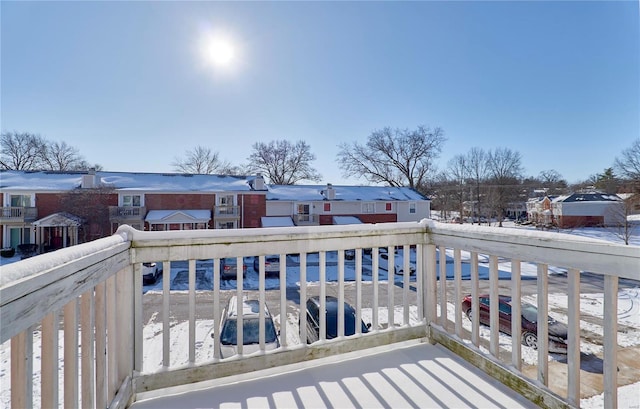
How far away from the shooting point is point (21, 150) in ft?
67.7

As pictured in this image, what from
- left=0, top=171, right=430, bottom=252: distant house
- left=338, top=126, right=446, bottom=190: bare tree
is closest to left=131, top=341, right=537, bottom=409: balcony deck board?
left=0, top=171, right=430, bottom=252: distant house

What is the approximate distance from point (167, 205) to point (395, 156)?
19.5m

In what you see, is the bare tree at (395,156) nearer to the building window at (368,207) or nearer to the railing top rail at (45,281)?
the building window at (368,207)

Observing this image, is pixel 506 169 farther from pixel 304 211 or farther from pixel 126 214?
pixel 126 214

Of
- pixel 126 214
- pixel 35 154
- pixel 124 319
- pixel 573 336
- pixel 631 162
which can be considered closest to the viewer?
pixel 573 336

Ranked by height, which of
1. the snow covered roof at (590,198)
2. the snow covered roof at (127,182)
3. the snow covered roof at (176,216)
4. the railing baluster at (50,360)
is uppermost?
the snow covered roof at (127,182)

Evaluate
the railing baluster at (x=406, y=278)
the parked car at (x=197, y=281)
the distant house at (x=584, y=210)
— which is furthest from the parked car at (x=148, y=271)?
the distant house at (x=584, y=210)

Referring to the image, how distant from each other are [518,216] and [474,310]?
38562mm

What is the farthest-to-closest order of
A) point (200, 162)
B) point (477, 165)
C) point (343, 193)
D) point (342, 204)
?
point (477, 165), point (200, 162), point (343, 193), point (342, 204)

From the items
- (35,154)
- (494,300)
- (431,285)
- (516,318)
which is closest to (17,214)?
(35,154)

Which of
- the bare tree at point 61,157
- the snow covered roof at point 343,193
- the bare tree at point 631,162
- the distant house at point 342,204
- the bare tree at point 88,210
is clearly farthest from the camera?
the bare tree at point 61,157

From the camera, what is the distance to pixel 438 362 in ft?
5.64

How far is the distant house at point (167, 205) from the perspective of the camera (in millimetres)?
13656

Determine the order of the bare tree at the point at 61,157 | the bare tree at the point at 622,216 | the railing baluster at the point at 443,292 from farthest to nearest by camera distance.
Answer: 1. the bare tree at the point at 61,157
2. the bare tree at the point at 622,216
3. the railing baluster at the point at 443,292
